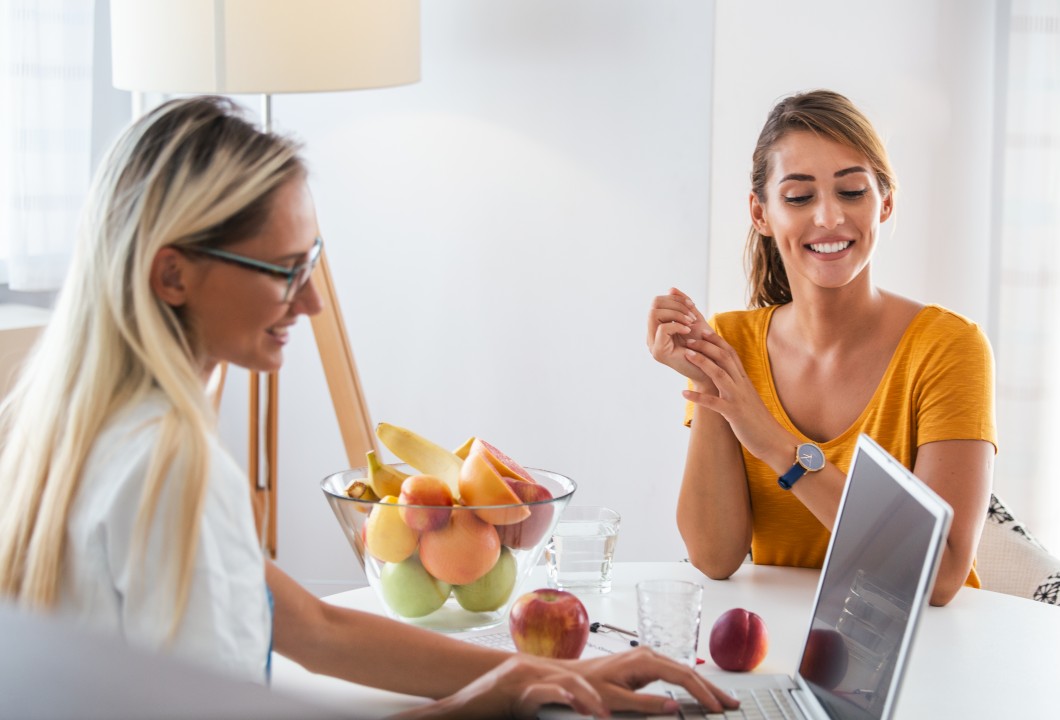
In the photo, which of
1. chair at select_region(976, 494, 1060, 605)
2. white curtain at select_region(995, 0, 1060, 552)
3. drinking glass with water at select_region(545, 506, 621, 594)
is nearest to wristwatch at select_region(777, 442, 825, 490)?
drinking glass with water at select_region(545, 506, 621, 594)

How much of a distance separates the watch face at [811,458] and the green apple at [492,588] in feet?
1.61

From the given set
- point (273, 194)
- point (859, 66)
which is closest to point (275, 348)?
point (273, 194)

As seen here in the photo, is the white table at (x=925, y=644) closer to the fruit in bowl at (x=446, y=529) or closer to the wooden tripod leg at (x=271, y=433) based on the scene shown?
the fruit in bowl at (x=446, y=529)

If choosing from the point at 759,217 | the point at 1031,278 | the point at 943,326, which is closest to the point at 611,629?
the point at 943,326

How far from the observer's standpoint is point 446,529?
1194 mm

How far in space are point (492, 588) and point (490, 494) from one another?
4.4 inches

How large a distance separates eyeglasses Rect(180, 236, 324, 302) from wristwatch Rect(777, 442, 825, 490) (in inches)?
31.2

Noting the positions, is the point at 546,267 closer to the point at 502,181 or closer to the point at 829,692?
the point at 502,181

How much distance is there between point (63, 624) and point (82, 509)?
62 centimetres

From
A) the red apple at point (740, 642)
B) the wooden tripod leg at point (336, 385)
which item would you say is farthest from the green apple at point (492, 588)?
the wooden tripod leg at point (336, 385)

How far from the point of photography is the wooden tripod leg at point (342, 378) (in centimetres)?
243

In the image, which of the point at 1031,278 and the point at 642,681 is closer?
the point at 642,681

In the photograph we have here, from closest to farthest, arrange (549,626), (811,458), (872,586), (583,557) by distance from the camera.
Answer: (872,586), (549,626), (583,557), (811,458)

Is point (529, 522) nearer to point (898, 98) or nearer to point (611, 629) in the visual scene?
point (611, 629)
